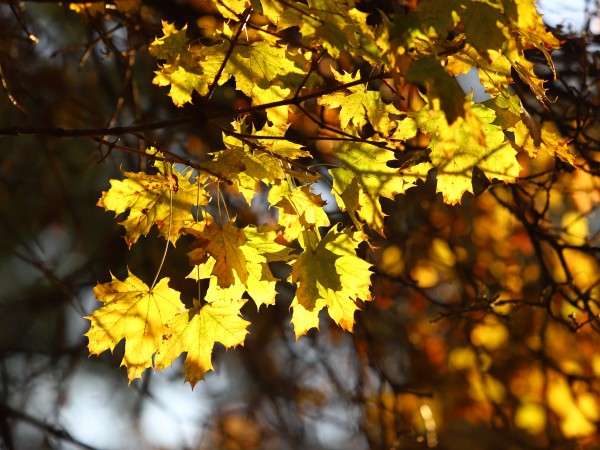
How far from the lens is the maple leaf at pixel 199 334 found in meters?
2.14

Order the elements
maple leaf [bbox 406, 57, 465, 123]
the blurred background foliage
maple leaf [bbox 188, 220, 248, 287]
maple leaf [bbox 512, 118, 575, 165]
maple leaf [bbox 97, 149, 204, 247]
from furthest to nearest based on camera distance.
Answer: the blurred background foliage → maple leaf [bbox 97, 149, 204, 247] → maple leaf [bbox 512, 118, 575, 165] → maple leaf [bbox 188, 220, 248, 287] → maple leaf [bbox 406, 57, 465, 123]

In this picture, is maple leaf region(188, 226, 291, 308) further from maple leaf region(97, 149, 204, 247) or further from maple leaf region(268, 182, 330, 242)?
maple leaf region(97, 149, 204, 247)

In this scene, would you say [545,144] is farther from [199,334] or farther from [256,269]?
[199,334]

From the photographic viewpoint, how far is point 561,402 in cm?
885

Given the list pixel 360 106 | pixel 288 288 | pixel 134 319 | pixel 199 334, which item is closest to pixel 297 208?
pixel 360 106

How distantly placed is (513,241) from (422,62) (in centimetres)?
757

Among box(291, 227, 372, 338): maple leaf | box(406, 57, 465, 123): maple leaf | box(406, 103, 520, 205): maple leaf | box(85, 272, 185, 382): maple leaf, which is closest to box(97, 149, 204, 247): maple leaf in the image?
box(85, 272, 185, 382): maple leaf

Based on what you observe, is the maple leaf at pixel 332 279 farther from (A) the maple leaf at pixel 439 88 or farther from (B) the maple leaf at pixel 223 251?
(A) the maple leaf at pixel 439 88

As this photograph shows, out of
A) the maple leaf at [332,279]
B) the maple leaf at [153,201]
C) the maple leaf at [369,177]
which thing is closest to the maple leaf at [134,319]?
the maple leaf at [153,201]

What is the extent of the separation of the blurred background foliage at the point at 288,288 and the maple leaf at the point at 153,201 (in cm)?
23

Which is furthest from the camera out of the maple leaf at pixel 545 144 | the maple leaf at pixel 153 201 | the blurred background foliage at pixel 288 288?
the blurred background foliage at pixel 288 288

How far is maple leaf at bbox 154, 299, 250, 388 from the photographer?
2141 mm

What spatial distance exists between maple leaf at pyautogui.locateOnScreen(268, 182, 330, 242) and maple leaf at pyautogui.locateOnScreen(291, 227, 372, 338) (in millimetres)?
106

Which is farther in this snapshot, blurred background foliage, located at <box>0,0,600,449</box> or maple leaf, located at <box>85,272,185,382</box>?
blurred background foliage, located at <box>0,0,600,449</box>
